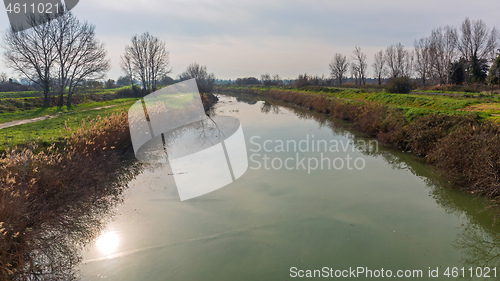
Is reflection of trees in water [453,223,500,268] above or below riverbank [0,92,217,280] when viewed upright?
below

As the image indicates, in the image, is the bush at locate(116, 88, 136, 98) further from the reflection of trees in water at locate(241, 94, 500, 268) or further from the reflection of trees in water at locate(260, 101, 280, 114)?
the reflection of trees in water at locate(241, 94, 500, 268)

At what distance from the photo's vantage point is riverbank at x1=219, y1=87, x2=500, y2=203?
7930mm

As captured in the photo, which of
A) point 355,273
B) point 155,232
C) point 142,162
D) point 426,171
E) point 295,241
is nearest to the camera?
point 355,273

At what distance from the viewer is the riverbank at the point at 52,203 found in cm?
496

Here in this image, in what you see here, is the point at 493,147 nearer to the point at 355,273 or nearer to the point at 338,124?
the point at 355,273

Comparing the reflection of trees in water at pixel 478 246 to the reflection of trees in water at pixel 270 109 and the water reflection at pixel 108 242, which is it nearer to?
the water reflection at pixel 108 242

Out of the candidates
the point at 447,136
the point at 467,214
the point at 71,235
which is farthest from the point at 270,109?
the point at 71,235

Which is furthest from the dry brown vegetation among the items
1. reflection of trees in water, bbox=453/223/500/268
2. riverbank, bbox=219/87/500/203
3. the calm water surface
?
riverbank, bbox=219/87/500/203

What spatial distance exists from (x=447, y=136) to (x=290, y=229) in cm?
796

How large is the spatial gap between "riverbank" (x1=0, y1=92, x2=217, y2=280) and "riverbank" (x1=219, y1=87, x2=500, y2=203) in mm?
10318

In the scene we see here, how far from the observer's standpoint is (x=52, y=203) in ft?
22.2

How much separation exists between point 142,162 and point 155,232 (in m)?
6.41

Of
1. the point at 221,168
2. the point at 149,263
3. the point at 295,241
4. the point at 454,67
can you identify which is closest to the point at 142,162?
the point at 221,168

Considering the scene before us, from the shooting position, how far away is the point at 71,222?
6.77 m
